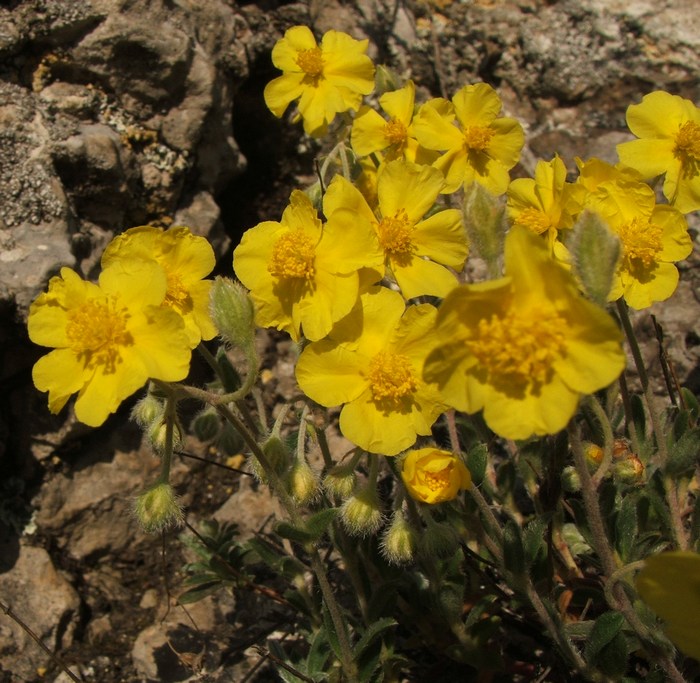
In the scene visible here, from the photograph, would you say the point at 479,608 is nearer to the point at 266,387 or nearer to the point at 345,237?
the point at 345,237

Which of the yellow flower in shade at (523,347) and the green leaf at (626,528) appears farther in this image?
the green leaf at (626,528)

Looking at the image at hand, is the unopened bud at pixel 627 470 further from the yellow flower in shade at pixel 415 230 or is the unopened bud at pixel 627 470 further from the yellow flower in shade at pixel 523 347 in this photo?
the yellow flower in shade at pixel 523 347

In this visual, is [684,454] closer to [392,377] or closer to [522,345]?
[392,377]

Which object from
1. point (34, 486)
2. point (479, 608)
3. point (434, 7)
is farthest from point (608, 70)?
point (34, 486)

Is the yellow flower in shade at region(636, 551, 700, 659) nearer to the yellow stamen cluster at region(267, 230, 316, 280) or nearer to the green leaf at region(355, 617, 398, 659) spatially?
the green leaf at region(355, 617, 398, 659)

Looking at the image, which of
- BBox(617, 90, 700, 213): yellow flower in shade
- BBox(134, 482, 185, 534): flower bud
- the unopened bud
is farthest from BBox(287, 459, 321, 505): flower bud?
BBox(617, 90, 700, 213): yellow flower in shade

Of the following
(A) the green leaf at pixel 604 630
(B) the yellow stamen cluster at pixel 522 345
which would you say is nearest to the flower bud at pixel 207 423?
(B) the yellow stamen cluster at pixel 522 345
